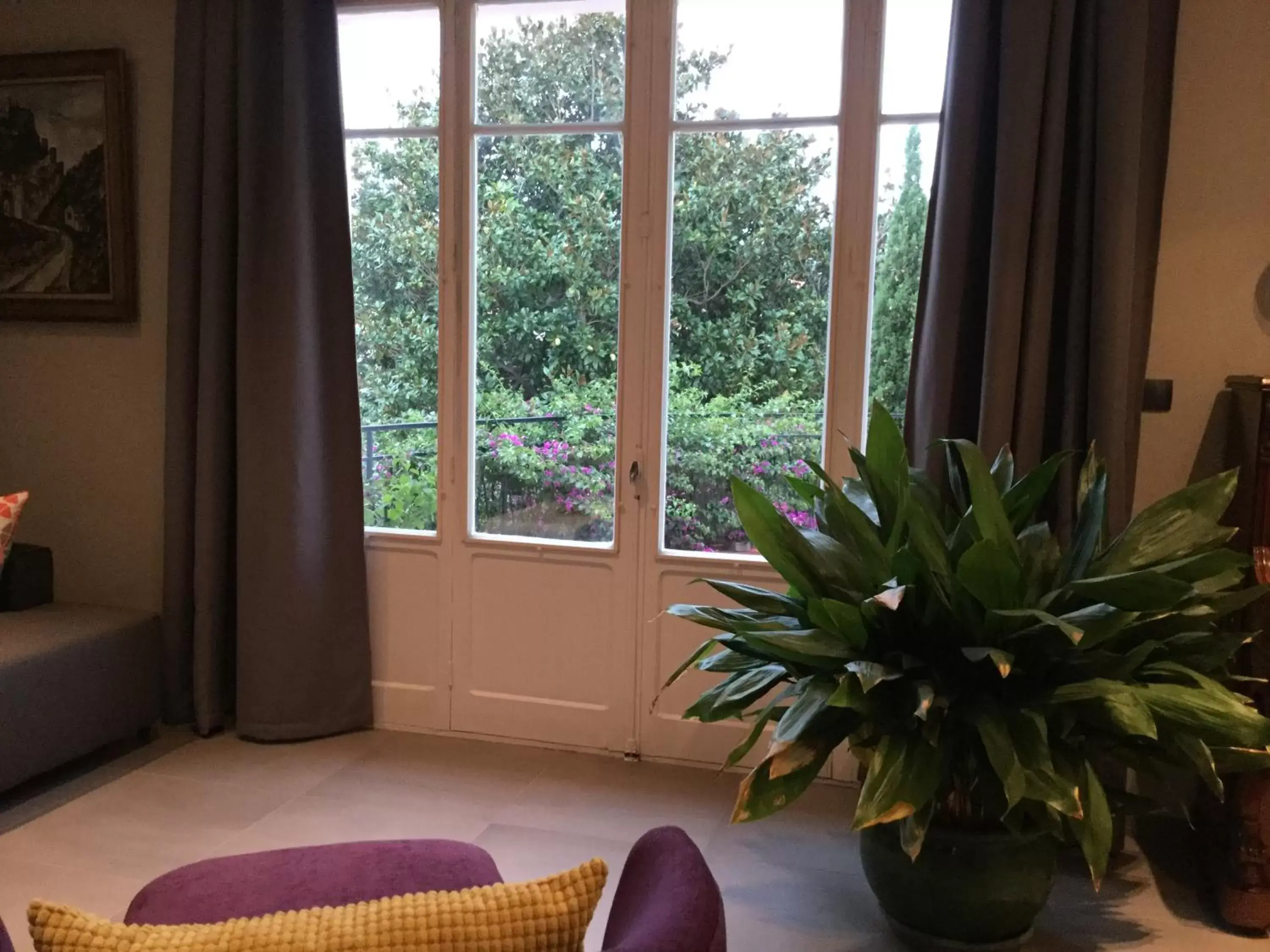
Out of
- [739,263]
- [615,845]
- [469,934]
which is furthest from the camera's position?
[739,263]

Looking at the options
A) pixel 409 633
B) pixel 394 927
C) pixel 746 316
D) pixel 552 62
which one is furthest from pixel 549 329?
pixel 394 927

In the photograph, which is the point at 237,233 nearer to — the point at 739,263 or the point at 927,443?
the point at 739,263

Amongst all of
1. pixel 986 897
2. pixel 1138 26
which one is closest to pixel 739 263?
pixel 1138 26

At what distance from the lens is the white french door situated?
10.2 ft

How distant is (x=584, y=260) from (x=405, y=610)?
4.37ft

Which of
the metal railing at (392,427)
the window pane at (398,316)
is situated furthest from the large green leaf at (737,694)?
the window pane at (398,316)

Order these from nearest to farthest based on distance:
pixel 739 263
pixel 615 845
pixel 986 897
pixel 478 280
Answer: pixel 986 897 < pixel 615 845 < pixel 739 263 < pixel 478 280

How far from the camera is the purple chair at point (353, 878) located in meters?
1.20

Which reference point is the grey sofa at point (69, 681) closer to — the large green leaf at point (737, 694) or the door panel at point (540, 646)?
the door panel at point (540, 646)

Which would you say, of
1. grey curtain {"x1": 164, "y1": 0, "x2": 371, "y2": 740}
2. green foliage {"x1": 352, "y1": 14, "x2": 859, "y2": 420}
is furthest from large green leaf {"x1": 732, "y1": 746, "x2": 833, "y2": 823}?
grey curtain {"x1": 164, "y1": 0, "x2": 371, "y2": 740}

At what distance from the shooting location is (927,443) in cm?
280

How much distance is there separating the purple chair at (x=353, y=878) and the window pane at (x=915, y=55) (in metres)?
2.34

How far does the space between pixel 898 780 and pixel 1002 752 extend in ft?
0.64

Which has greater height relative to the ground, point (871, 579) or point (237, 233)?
point (237, 233)
